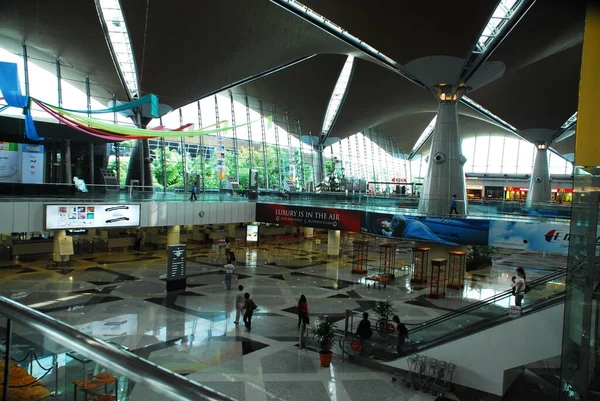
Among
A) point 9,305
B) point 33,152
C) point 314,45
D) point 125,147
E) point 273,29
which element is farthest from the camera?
point 125,147

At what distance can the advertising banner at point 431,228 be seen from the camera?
706 inches

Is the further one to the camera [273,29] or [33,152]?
[273,29]

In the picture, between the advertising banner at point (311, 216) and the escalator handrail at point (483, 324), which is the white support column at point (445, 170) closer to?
the advertising banner at point (311, 216)

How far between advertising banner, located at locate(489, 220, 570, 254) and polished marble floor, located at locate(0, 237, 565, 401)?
264cm

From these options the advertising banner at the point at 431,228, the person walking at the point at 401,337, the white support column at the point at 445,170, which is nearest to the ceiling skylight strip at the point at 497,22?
the white support column at the point at 445,170

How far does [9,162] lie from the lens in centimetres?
2183

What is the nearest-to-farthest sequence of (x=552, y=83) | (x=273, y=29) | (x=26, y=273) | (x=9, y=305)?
(x=9, y=305) → (x=26, y=273) → (x=273, y=29) → (x=552, y=83)

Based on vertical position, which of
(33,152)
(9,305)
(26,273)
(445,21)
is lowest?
(26,273)

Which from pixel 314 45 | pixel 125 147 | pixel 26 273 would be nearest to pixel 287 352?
A: pixel 26 273

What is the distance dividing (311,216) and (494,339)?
15274 mm

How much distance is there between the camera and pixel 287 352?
11.0m

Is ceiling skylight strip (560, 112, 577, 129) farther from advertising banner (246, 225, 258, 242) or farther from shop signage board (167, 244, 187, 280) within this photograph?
shop signage board (167, 244, 187, 280)

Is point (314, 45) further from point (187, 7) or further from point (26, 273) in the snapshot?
point (26, 273)

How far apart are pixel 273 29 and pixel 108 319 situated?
18.7 metres
